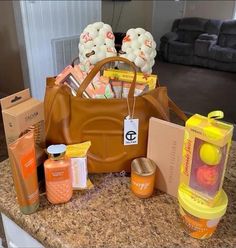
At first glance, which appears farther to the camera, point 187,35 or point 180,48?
point 187,35

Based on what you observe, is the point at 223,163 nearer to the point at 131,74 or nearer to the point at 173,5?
the point at 131,74

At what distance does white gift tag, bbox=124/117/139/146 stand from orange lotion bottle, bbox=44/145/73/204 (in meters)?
0.16

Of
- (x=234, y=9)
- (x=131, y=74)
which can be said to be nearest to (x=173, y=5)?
(x=234, y=9)

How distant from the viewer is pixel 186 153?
572 millimetres

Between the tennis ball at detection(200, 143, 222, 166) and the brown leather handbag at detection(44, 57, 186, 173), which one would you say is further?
the brown leather handbag at detection(44, 57, 186, 173)

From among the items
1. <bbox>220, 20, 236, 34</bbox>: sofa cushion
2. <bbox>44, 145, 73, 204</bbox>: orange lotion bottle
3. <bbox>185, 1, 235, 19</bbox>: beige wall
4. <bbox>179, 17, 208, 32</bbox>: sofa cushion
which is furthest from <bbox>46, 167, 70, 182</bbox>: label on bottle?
<bbox>185, 1, 235, 19</bbox>: beige wall

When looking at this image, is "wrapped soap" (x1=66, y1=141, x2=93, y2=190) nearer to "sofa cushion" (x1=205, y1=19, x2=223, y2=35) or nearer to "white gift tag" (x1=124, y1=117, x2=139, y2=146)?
"white gift tag" (x1=124, y1=117, x2=139, y2=146)

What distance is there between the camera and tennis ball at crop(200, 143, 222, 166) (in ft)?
1.68

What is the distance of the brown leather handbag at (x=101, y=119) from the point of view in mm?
667

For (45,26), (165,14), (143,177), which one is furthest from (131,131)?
(165,14)

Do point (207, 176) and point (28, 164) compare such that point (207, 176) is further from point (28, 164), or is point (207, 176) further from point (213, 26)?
point (213, 26)

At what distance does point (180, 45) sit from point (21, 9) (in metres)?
3.99

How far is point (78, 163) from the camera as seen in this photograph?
646mm

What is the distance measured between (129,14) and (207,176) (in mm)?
5772
